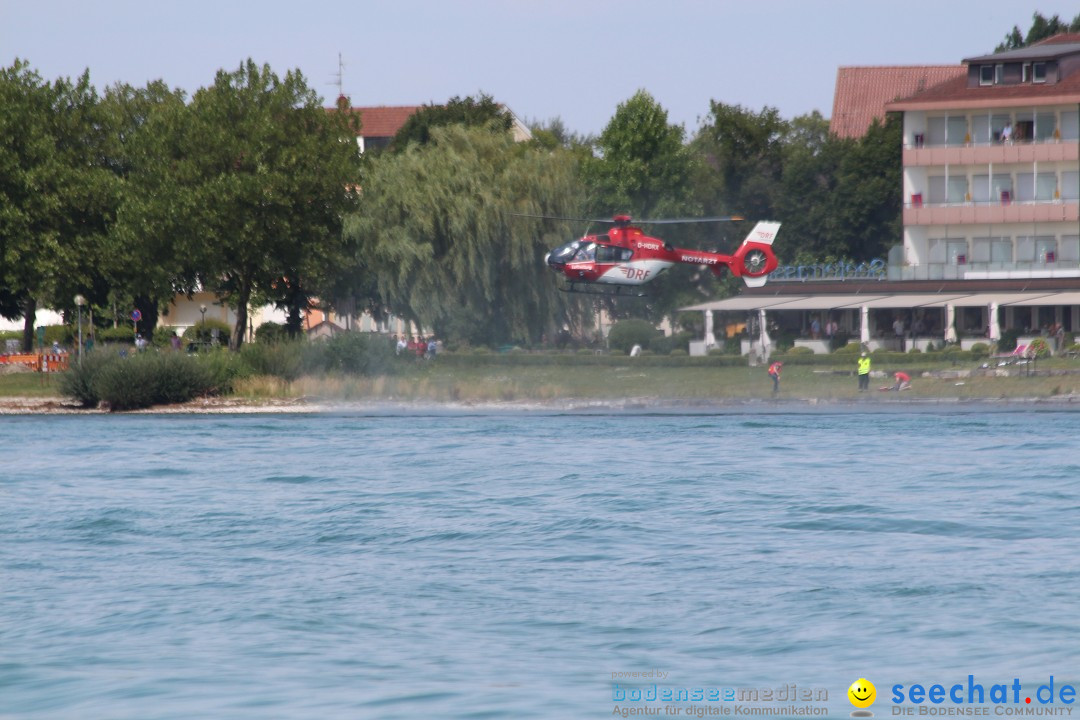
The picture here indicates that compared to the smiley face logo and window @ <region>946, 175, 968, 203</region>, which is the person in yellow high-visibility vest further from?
the smiley face logo

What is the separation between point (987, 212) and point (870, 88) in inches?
1137

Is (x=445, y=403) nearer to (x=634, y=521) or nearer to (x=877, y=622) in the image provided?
(x=634, y=521)

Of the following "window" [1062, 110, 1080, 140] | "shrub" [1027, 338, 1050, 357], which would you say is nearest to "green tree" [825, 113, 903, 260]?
"window" [1062, 110, 1080, 140]

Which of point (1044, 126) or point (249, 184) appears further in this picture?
point (1044, 126)

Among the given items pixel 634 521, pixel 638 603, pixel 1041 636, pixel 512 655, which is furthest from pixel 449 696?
pixel 634 521

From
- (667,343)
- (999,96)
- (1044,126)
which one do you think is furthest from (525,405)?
(1044,126)

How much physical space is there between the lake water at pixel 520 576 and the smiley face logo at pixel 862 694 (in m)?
0.15

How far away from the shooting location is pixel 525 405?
5388 cm

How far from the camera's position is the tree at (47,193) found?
6209 cm

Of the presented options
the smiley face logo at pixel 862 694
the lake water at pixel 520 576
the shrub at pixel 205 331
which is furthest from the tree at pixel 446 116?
the smiley face logo at pixel 862 694

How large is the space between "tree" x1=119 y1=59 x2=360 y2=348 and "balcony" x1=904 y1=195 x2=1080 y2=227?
86.3ft

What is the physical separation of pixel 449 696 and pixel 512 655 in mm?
1763

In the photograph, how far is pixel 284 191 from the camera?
5997 cm

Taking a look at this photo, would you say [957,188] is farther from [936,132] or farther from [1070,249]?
[1070,249]
